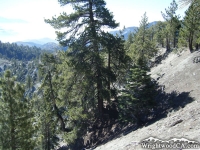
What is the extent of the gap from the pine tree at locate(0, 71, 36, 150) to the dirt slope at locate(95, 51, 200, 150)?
6.15 m

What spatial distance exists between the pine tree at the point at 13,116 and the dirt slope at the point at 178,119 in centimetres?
615

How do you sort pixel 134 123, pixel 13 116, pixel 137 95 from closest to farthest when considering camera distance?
pixel 13 116, pixel 137 95, pixel 134 123

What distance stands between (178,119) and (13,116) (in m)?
11.2

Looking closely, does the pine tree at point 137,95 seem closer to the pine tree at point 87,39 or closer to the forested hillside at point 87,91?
the forested hillside at point 87,91

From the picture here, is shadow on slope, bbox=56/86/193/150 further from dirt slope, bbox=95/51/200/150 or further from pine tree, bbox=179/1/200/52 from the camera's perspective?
pine tree, bbox=179/1/200/52

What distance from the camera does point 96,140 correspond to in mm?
19688

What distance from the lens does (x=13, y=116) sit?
45.2ft

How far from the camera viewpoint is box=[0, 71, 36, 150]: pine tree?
1352cm

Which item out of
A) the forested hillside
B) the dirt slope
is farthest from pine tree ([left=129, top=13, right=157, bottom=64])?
the forested hillside

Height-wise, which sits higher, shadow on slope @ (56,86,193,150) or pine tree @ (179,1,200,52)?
pine tree @ (179,1,200,52)

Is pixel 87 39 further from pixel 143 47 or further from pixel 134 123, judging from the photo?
pixel 143 47

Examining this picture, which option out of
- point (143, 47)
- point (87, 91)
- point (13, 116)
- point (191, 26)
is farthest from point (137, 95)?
point (143, 47)

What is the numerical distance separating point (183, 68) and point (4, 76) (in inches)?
734

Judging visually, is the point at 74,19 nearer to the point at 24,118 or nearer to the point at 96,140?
the point at 24,118
